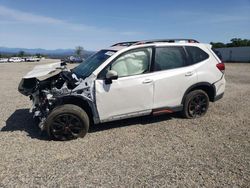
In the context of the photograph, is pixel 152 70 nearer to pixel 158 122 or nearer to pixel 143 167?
pixel 158 122

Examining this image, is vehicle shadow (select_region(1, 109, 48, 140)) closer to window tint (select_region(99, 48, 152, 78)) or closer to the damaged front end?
the damaged front end

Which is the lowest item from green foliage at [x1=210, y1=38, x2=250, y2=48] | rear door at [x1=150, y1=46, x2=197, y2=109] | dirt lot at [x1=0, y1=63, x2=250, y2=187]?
dirt lot at [x1=0, y1=63, x2=250, y2=187]

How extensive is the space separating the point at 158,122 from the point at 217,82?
174cm

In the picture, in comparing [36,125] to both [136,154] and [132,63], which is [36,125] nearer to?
[132,63]

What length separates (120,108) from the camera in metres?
5.34

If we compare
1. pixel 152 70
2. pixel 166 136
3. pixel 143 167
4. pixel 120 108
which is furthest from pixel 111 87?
pixel 143 167

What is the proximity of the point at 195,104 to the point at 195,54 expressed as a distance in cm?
116

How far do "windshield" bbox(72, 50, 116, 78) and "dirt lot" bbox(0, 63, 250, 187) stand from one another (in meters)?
1.22

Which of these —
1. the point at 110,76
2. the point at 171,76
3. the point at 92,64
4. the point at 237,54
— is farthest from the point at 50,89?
the point at 237,54

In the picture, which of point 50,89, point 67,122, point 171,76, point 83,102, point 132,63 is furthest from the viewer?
point 171,76

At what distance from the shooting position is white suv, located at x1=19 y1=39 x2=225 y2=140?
507 centimetres

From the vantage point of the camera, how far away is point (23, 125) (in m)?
6.02

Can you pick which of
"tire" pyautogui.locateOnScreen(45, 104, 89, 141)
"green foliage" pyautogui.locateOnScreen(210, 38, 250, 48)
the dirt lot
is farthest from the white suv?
"green foliage" pyautogui.locateOnScreen(210, 38, 250, 48)

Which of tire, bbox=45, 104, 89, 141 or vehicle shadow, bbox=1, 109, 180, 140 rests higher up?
tire, bbox=45, 104, 89, 141
